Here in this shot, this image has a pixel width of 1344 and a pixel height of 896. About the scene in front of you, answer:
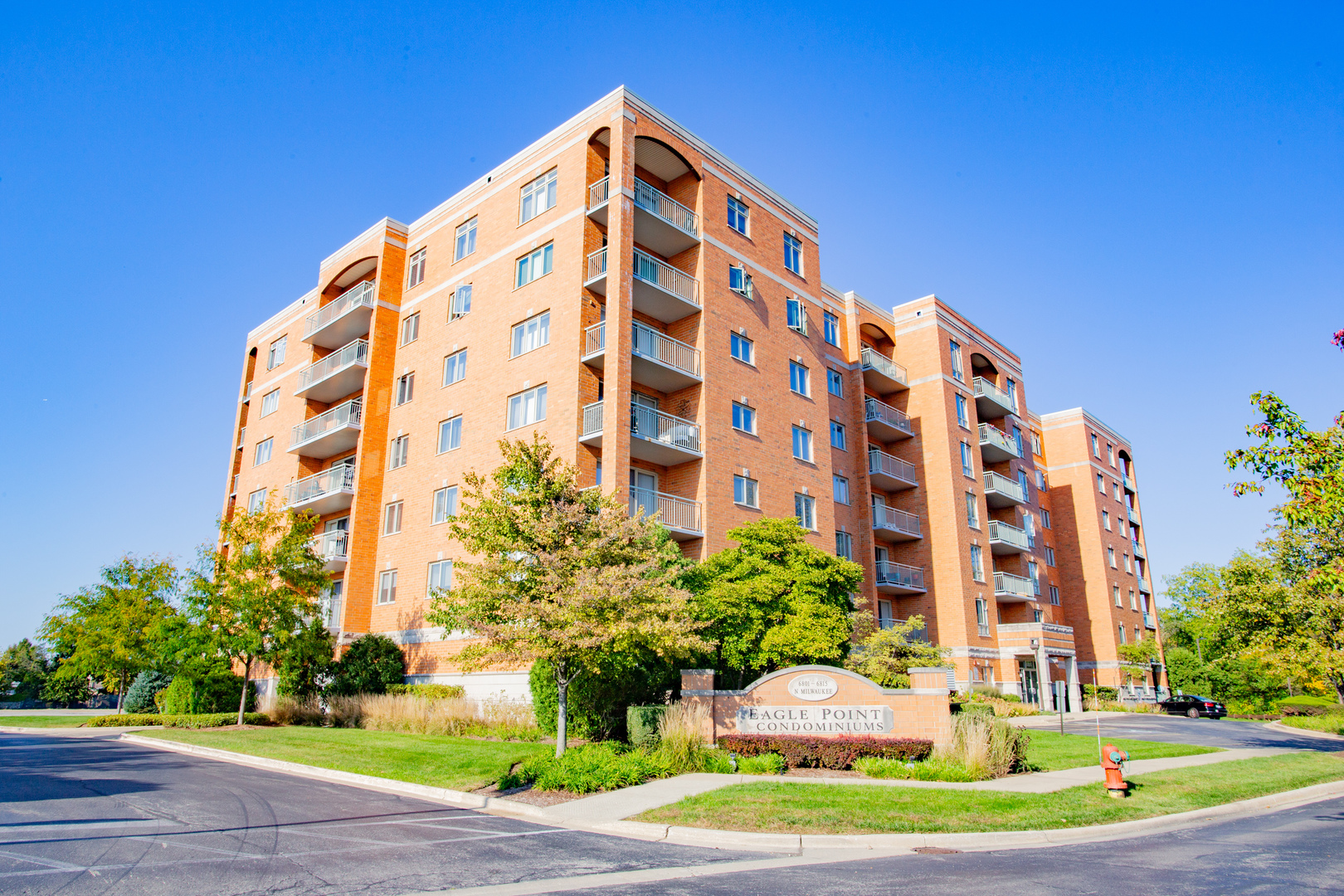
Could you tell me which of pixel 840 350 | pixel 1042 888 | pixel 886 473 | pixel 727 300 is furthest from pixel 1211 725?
pixel 1042 888

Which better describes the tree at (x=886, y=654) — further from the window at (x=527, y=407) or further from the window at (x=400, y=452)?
the window at (x=400, y=452)

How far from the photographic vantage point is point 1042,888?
769cm

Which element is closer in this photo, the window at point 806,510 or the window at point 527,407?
the window at point 527,407

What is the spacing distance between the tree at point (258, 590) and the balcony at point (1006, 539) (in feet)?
110

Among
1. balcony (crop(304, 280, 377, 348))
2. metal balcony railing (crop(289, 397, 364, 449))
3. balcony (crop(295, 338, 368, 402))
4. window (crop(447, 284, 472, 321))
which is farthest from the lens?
balcony (crop(304, 280, 377, 348))

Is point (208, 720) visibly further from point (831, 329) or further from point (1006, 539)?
point (1006, 539)

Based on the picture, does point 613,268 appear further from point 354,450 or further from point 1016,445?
point 1016,445

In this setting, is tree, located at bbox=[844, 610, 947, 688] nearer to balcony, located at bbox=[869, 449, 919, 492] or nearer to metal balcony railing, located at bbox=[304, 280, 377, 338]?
balcony, located at bbox=[869, 449, 919, 492]

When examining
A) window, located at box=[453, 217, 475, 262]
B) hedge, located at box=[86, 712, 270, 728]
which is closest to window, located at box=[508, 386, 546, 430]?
window, located at box=[453, 217, 475, 262]

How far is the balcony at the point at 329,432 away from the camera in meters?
35.2

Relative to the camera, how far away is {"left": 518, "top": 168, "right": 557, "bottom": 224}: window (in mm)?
30484

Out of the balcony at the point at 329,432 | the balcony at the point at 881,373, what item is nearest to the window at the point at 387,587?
the balcony at the point at 329,432

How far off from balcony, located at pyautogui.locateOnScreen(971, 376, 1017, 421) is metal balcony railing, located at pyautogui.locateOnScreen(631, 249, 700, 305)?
74.8ft

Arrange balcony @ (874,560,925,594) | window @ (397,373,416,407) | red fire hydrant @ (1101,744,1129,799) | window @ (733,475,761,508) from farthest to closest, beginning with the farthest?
1. balcony @ (874,560,925,594)
2. window @ (397,373,416,407)
3. window @ (733,475,761,508)
4. red fire hydrant @ (1101,744,1129,799)
